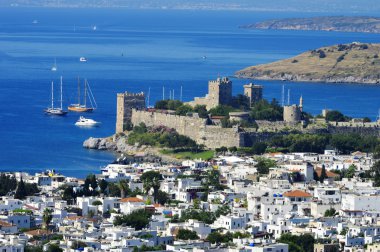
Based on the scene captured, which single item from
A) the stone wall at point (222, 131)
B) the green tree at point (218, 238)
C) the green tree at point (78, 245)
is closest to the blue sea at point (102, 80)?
the stone wall at point (222, 131)

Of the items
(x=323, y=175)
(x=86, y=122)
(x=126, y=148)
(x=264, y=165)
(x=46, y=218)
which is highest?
(x=86, y=122)

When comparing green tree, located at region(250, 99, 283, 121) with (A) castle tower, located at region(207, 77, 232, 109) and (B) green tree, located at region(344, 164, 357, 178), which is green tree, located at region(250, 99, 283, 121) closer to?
(A) castle tower, located at region(207, 77, 232, 109)

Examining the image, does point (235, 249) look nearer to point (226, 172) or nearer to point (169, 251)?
point (169, 251)

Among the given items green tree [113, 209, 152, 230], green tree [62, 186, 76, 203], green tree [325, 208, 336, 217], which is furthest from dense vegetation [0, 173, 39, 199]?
green tree [325, 208, 336, 217]

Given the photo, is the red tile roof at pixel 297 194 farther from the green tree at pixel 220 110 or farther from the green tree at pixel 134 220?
the green tree at pixel 220 110

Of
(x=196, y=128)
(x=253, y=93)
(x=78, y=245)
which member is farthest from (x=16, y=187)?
(x=253, y=93)

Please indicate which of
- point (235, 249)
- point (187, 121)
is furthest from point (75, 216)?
point (187, 121)

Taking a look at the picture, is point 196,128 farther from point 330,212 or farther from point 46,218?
point 46,218
